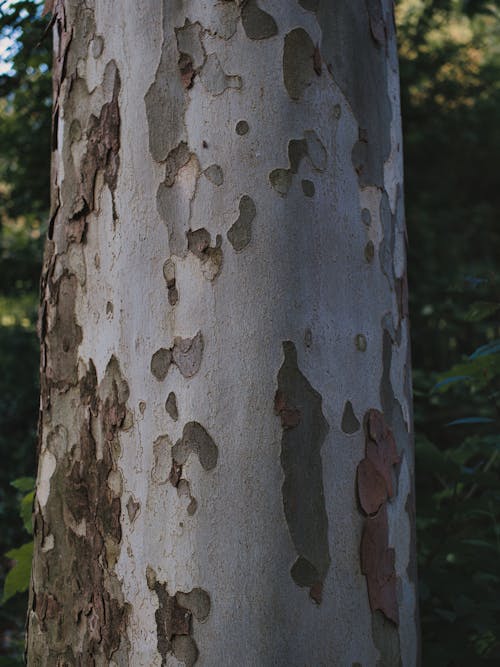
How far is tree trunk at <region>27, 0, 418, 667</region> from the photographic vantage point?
3.77 ft

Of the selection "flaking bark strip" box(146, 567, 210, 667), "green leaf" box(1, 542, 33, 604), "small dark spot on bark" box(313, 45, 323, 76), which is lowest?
"green leaf" box(1, 542, 33, 604)

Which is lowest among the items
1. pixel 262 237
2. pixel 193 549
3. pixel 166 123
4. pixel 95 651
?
pixel 95 651

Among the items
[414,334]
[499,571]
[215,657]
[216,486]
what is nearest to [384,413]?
[216,486]

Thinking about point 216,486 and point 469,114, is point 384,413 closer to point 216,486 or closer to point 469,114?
point 216,486

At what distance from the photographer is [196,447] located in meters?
1.17

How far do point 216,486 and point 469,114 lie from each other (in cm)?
774

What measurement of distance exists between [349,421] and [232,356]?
0.73ft

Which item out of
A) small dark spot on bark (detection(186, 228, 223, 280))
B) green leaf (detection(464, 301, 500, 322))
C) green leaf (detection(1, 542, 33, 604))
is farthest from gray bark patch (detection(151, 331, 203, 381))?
green leaf (detection(464, 301, 500, 322))

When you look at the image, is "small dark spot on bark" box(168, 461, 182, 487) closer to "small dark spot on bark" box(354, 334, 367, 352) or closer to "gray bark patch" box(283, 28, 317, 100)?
"small dark spot on bark" box(354, 334, 367, 352)

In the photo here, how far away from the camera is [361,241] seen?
127 cm

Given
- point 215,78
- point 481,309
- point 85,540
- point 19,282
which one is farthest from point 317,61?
point 19,282

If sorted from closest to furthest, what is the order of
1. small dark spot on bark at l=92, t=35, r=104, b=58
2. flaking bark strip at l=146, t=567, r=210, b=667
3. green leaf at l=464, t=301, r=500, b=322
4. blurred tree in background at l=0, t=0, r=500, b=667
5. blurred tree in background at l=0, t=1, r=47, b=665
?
flaking bark strip at l=146, t=567, r=210, b=667, small dark spot on bark at l=92, t=35, r=104, b=58, blurred tree in background at l=0, t=0, r=500, b=667, green leaf at l=464, t=301, r=500, b=322, blurred tree in background at l=0, t=1, r=47, b=665

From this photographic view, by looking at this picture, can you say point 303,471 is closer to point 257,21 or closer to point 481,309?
point 257,21

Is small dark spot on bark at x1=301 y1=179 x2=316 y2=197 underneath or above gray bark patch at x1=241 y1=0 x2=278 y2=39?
underneath
